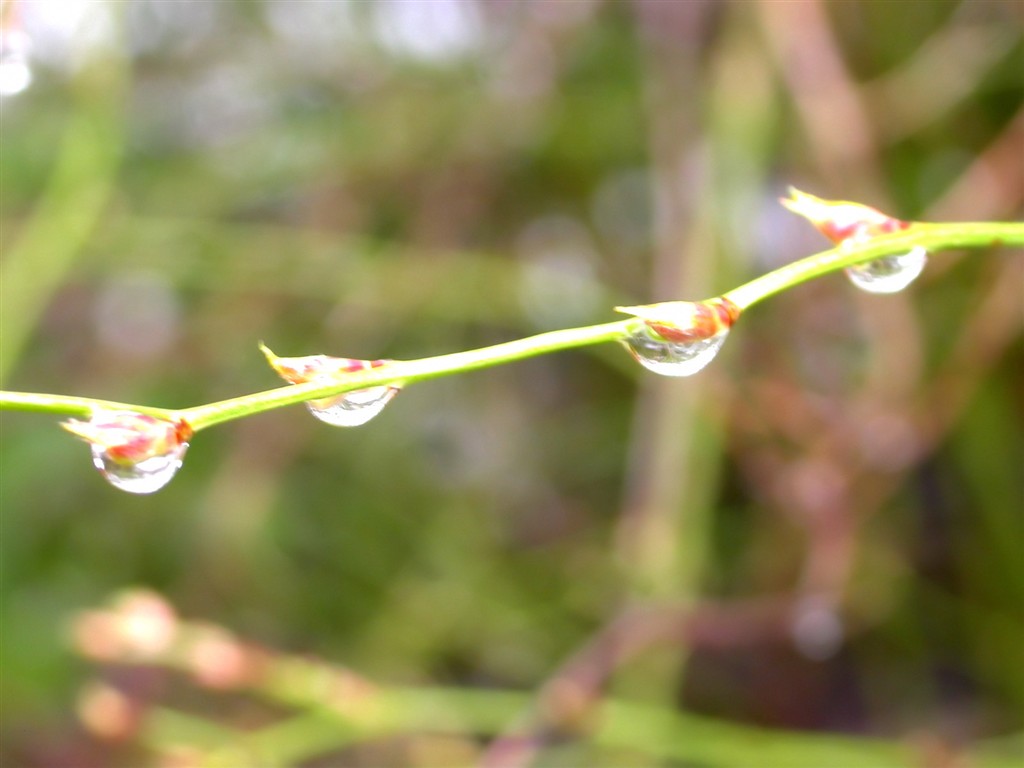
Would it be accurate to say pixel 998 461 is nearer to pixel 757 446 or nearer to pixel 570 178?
pixel 757 446

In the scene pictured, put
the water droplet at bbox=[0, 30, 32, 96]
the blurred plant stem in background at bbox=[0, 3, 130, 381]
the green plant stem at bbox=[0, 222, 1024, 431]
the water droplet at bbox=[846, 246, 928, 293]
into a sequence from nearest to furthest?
1. the green plant stem at bbox=[0, 222, 1024, 431]
2. the water droplet at bbox=[846, 246, 928, 293]
3. the water droplet at bbox=[0, 30, 32, 96]
4. the blurred plant stem in background at bbox=[0, 3, 130, 381]

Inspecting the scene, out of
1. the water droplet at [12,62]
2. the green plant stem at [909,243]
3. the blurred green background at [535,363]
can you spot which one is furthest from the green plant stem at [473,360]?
the blurred green background at [535,363]

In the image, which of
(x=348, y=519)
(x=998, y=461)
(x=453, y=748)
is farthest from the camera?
(x=348, y=519)

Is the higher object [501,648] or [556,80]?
[556,80]

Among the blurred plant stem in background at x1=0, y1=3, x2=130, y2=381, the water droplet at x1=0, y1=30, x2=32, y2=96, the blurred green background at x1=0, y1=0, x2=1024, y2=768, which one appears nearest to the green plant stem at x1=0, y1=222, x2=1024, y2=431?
the water droplet at x1=0, y1=30, x2=32, y2=96

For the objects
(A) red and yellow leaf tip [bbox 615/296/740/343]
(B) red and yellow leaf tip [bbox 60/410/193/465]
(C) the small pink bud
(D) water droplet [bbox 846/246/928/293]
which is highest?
(D) water droplet [bbox 846/246/928/293]

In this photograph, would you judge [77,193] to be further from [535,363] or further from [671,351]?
[671,351]

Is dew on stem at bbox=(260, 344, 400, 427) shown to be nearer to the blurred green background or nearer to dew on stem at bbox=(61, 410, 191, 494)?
dew on stem at bbox=(61, 410, 191, 494)

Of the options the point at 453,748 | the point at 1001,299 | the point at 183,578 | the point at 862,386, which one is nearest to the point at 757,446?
the point at 862,386
